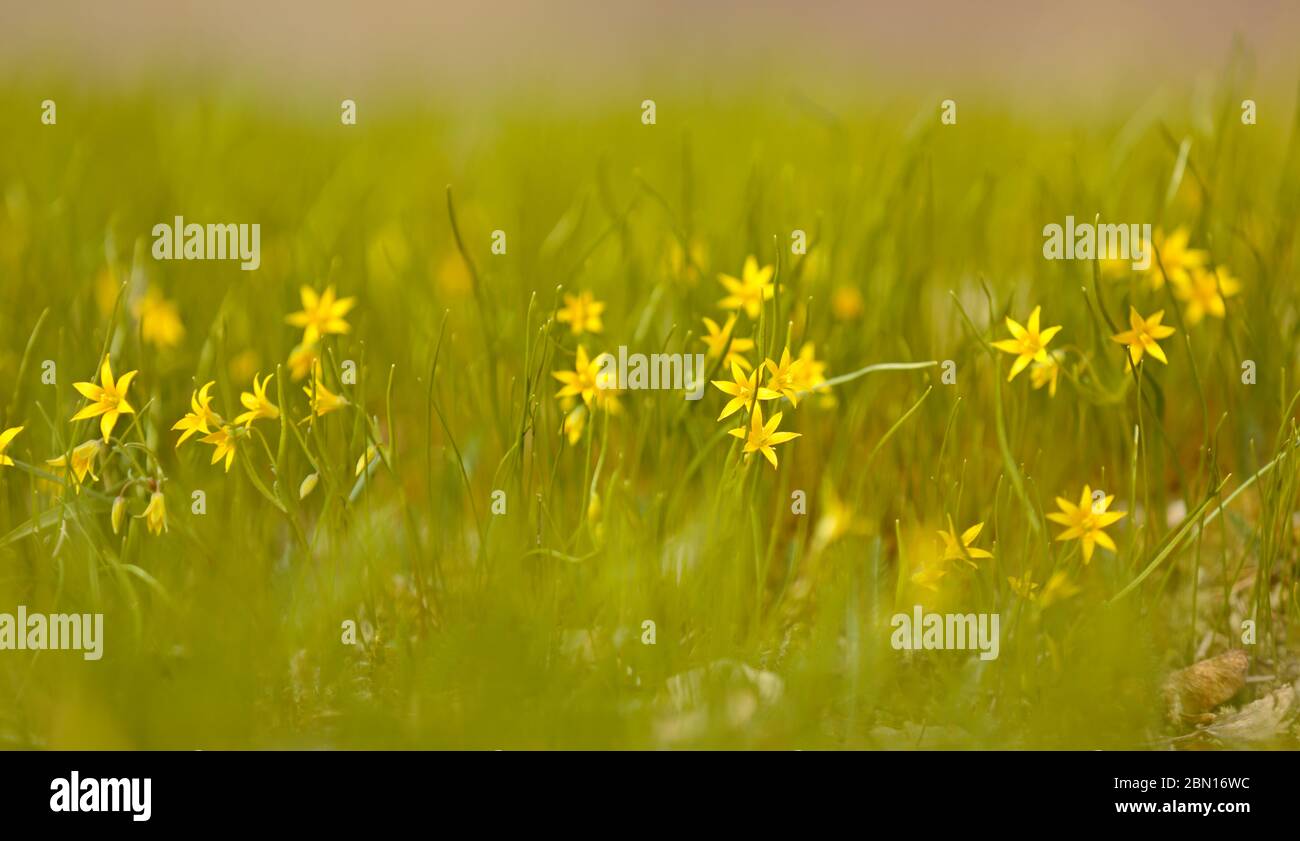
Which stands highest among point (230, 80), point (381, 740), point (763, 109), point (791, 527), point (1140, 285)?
point (230, 80)

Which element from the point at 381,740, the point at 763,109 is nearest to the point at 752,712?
the point at 381,740

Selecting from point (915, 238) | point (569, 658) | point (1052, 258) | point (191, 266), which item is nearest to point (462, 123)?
point (191, 266)

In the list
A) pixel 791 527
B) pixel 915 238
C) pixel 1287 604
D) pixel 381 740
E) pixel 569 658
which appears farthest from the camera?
pixel 915 238

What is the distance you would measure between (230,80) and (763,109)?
277 cm

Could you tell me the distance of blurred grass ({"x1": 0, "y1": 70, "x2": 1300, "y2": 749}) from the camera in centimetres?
244

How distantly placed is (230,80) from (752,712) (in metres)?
5.26

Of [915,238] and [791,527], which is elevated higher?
[915,238]

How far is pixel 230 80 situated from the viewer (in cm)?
648

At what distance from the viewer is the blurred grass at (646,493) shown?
244cm

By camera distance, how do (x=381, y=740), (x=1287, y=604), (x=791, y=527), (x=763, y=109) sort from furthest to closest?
(x=763, y=109)
(x=791, y=527)
(x=1287, y=604)
(x=381, y=740)

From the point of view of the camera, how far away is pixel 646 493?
3.14m
